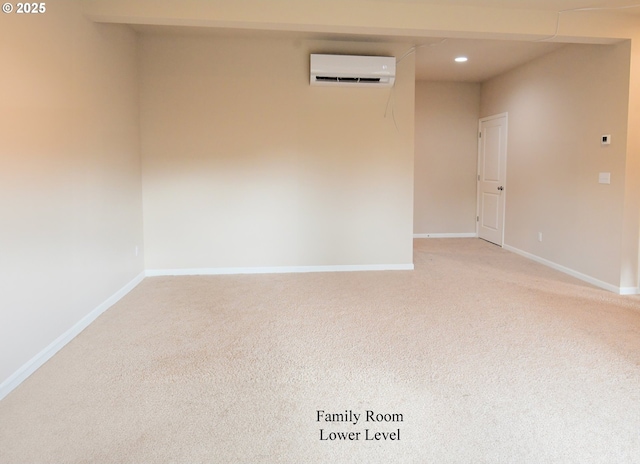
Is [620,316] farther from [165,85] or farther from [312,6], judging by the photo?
[165,85]

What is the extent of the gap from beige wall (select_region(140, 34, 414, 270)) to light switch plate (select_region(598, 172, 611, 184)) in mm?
1937

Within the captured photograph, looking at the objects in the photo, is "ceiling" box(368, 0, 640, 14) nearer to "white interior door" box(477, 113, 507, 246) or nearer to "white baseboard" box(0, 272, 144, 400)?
"white interior door" box(477, 113, 507, 246)

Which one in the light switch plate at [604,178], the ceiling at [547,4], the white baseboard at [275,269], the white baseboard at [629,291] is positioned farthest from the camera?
the white baseboard at [275,269]

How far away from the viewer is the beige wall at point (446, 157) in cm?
722

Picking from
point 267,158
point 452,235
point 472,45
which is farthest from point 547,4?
point 452,235

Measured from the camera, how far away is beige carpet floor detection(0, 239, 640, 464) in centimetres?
193

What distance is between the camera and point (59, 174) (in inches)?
118

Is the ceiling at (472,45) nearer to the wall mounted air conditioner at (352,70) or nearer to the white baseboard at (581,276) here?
the wall mounted air conditioner at (352,70)

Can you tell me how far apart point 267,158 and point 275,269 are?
4.26ft

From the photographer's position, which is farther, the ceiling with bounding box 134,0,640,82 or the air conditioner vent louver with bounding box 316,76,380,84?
the air conditioner vent louver with bounding box 316,76,380,84

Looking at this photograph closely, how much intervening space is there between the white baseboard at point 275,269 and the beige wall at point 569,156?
1.85 meters

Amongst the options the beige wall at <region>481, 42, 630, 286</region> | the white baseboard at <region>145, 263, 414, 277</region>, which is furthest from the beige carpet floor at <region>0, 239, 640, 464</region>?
the white baseboard at <region>145, 263, 414, 277</region>

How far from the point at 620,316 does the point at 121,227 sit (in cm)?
451
